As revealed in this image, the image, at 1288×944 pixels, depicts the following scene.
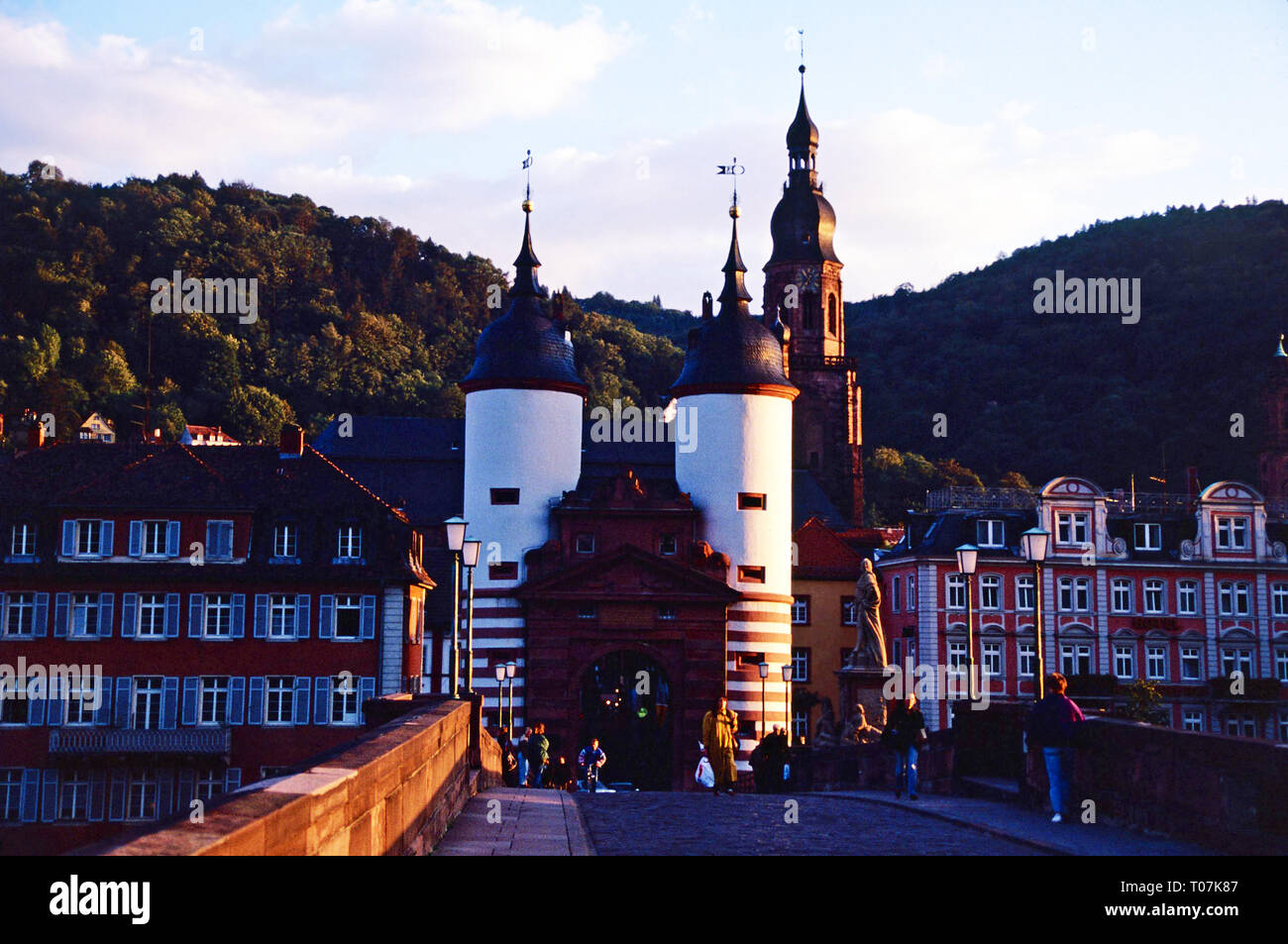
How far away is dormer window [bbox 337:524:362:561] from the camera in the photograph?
2367 inches

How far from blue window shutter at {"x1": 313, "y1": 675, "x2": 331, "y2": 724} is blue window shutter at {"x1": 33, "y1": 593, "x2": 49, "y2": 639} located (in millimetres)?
10016

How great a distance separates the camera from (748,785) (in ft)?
183

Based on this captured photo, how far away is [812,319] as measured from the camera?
112m

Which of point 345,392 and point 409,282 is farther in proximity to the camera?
point 409,282

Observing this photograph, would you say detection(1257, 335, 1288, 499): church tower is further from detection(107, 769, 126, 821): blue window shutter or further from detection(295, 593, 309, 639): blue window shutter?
detection(107, 769, 126, 821): blue window shutter

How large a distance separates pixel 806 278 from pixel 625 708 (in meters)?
57.7

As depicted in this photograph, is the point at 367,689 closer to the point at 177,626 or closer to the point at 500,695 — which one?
the point at 177,626

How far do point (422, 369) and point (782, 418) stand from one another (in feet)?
278

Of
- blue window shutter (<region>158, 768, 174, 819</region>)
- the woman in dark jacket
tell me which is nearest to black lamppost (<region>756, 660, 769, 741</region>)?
blue window shutter (<region>158, 768, 174, 819</region>)

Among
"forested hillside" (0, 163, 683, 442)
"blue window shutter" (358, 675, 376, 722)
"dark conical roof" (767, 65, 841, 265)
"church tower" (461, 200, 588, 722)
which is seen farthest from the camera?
"forested hillside" (0, 163, 683, 442)
